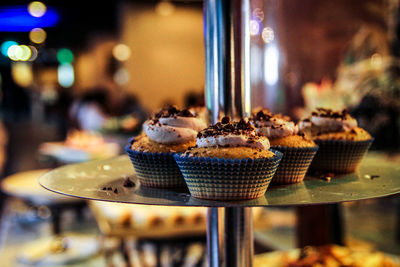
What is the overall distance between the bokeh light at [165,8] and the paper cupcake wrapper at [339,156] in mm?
9517

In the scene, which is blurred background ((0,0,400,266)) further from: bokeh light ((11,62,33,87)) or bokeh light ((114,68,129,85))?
bokeh light ((11,62,33,87))

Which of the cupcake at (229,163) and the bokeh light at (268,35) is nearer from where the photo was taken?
the cupcake at (229,163)

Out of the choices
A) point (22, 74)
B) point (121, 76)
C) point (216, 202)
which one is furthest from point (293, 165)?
point (22, 74)

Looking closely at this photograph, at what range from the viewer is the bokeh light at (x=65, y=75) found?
21.6m

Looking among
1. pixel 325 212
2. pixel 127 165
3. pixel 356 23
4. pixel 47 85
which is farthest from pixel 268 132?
pixel 47 85

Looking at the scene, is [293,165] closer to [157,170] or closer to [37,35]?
[157,170]

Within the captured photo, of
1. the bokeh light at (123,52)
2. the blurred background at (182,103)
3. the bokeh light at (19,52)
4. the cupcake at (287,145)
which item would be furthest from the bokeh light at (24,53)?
the cupcake at (287,145)

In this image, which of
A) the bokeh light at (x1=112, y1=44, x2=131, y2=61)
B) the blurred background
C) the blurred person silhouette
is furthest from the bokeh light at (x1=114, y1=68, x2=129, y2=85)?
the blurred person silhouette

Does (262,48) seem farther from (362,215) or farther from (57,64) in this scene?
(57,64)

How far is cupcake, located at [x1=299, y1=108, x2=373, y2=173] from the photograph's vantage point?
1.38 meters

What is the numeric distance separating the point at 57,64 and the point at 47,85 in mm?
1116

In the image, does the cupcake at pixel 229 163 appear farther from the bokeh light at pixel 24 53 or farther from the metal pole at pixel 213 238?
the bokeh light at pixel 24 53

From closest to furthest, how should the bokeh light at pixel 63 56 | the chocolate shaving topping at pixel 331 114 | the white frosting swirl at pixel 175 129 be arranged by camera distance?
the white frosting swirl at pixel 175 129 → the chocolate shaving topping at pixel 331 114 → the bokeh light at pixel 63 56

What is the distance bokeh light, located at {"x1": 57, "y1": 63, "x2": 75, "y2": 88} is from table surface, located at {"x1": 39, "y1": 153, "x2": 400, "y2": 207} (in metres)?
21.2
